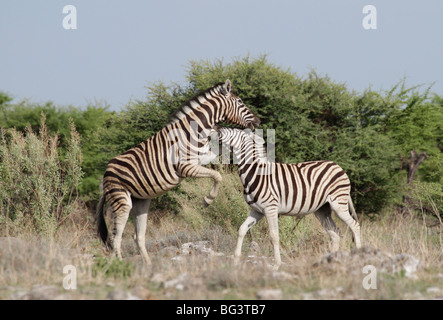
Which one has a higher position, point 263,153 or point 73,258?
point 263,153

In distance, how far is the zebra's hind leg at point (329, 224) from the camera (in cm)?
910

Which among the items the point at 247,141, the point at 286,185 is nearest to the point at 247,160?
the point at 247,141

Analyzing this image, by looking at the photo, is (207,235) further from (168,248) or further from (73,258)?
(73,258)

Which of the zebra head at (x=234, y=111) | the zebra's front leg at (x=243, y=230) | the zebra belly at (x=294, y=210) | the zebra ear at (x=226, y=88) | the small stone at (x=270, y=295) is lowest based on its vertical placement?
the small stone at (x=270, y=295)

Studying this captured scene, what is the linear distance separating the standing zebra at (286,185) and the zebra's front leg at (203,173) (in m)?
0.61

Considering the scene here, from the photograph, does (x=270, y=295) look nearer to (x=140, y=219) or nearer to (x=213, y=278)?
(x=213, y=278)

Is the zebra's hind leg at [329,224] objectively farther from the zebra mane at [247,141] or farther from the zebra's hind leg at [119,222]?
the zebra's hind leg at [119,222]

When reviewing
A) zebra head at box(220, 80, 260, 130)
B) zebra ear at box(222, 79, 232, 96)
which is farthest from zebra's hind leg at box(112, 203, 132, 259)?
zebra ear at box(222, 79, 232, 96)

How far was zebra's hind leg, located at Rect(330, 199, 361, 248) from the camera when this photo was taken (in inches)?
353

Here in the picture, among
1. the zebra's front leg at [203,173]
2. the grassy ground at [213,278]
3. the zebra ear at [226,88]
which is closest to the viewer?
the grassy ground at [213,278]

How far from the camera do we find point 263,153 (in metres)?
9.24

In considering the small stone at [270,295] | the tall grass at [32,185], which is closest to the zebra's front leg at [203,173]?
the small stone at [270,295]
